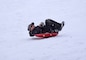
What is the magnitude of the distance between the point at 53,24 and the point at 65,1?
8.73 m

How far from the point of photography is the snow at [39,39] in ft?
21.0

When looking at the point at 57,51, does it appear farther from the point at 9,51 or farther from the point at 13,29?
the point at 13,29

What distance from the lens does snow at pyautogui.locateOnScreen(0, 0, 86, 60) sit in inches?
252

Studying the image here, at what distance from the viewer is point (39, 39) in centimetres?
822

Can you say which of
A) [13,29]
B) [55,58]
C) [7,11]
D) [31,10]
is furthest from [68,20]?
[55,58]

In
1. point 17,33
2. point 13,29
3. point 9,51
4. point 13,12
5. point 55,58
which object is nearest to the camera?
point 55,58

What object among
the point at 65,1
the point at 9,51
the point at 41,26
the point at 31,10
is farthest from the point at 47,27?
the point at 65,1

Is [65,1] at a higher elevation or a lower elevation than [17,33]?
higher

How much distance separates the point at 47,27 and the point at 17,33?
2.77 metres

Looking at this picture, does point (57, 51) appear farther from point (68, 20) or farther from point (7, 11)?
point (7, 11)

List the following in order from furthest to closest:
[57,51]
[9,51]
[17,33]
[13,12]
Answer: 1. [13,12]
2. [17,33]
3. [9,51]
4. [57,51]

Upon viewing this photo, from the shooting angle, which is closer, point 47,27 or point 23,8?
point 47,27

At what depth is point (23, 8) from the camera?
16.5 m

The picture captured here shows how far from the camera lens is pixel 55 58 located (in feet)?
19.5
